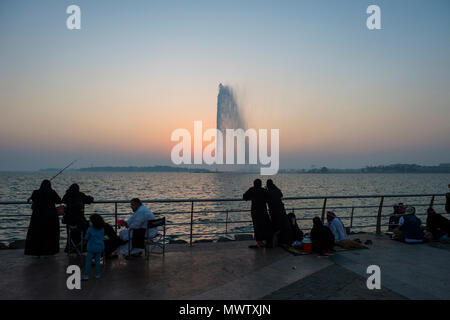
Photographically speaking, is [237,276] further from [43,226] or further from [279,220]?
[43,226]

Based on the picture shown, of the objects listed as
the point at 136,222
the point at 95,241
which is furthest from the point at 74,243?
the point at 136,222

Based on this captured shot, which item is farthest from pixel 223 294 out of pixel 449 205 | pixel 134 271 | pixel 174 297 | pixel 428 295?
pixel 449 205

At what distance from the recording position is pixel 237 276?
20.1ft

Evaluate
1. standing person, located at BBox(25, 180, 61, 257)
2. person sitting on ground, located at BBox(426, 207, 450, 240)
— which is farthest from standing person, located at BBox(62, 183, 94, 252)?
person sitting on ground, located at BBox(426, 207, 450, 240)

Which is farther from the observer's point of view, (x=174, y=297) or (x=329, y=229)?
(x=329, y=229)

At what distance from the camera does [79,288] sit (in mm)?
5414

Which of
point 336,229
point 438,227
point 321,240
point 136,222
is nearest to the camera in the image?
point 136,222

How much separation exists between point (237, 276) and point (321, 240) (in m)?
2.71

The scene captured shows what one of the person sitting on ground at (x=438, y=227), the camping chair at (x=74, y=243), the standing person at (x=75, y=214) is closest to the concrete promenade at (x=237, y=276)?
the camping chair at (x=74, y=243)

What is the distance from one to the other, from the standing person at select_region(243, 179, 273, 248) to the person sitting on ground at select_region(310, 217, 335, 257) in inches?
45.3

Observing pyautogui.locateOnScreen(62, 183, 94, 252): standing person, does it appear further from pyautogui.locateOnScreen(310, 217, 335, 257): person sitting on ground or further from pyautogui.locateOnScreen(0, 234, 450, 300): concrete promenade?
pyautogui.locateOnScreen(310, 217, 335, 257): person sitting on ground
